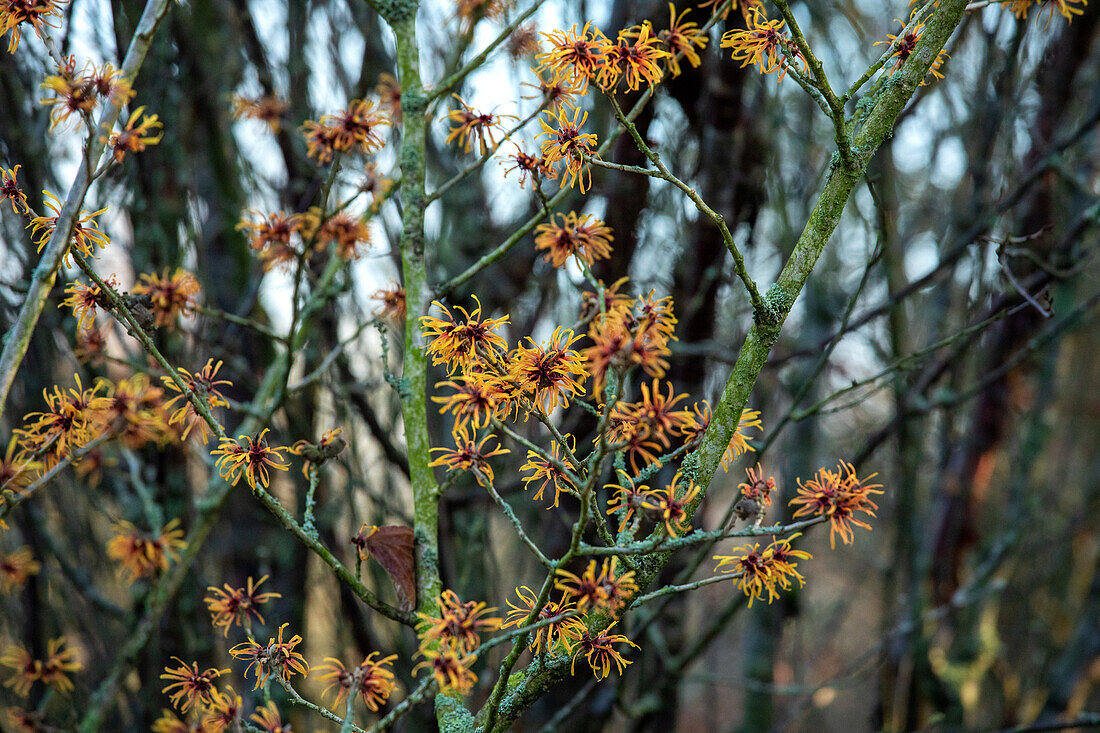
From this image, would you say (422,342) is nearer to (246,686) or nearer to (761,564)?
(761,564)

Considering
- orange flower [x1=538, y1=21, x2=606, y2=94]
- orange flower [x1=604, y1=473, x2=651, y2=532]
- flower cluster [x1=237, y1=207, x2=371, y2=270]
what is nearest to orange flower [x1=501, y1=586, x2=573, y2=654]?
orange flower [x1=604, y1=473, x2=651, y2=532]

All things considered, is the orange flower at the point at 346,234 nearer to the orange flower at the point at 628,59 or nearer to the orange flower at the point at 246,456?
the orange flower at the point at 246,456

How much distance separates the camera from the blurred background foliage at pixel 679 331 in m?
2.89

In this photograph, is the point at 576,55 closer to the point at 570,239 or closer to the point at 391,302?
the point at 570,239

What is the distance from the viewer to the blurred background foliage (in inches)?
114

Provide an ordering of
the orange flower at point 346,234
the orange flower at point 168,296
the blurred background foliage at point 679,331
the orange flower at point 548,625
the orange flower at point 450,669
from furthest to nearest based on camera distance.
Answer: the blurred background foliage at point 679,331 < the orange flower at point 346,234 < the orange flower at point 168,296 < the orange flower at point 548,625 < the orange flower at point 450,669

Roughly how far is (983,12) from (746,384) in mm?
3760

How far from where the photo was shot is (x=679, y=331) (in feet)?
10.5

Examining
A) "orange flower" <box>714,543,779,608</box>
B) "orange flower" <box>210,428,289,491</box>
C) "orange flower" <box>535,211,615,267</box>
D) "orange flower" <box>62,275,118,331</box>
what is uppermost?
"orange flower" <box>535,211,615,267</box>

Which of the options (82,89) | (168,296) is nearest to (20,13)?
(82,89)

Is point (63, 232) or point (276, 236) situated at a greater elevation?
point (276, 236)

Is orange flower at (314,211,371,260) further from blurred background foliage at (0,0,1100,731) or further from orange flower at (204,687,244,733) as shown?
orange flower at (204,687,244,733)

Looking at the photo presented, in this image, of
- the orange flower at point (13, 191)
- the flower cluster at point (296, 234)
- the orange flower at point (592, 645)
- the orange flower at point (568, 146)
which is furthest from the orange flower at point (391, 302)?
the orange flower at point (592, 645)

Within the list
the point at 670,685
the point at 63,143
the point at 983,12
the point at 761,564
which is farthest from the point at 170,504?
the point at 983,12
